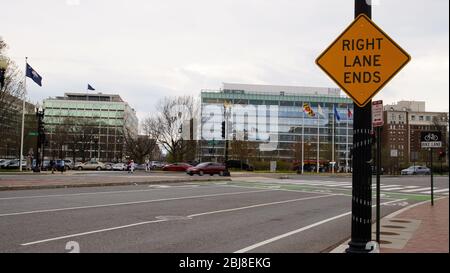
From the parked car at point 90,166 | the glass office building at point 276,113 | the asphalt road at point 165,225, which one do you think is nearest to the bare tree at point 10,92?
the parked car at point 90,166

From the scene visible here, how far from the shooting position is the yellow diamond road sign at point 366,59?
606cm

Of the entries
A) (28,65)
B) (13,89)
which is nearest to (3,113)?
(13,89)

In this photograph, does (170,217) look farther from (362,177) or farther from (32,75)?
(32,75)

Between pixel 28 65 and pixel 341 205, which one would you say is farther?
pixel 28 65

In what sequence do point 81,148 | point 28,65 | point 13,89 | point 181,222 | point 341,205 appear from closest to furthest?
point 181,222, point 341,205, point 28,65, point 13,89, point 81,148

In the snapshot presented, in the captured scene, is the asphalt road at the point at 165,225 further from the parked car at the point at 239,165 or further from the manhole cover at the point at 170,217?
the parked car at the point at 239,165

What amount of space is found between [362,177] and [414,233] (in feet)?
18.2

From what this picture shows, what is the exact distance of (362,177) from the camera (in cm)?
620

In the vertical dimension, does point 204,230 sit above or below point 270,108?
below

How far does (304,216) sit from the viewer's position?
14.8 m

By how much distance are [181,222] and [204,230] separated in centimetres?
140

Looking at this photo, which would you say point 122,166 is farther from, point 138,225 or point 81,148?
point 138,225

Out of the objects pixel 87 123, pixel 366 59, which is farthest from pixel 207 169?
pixel 87 123

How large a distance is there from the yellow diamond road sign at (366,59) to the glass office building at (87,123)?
9250 cm
